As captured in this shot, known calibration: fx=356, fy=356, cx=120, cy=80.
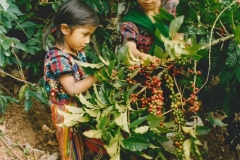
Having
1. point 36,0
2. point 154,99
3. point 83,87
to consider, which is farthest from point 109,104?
point 36,0

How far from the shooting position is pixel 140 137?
132 centimetres

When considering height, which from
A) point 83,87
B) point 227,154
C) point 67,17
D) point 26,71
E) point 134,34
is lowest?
point 227,154

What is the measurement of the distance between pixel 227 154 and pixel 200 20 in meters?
1.15

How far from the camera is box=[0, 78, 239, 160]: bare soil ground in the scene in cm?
226

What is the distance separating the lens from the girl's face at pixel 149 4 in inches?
77.4

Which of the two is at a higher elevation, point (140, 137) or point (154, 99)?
point (154, 99)

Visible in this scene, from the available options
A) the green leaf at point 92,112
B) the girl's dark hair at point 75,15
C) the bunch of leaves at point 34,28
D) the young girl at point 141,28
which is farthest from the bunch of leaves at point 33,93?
the green leaf at point 92,112

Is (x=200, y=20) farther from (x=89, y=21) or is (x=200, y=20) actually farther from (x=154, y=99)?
(x=89, y=21)

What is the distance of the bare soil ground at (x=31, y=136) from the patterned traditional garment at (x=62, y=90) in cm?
24

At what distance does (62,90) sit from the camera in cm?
182

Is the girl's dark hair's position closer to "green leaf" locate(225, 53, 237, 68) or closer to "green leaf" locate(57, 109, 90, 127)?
"green leaf" locate(57, 109, 90, 127)

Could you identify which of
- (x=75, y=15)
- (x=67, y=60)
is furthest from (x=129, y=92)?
(x=75, y=15)

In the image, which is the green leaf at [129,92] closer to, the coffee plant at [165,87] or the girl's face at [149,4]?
the coffee plant at [165,87]

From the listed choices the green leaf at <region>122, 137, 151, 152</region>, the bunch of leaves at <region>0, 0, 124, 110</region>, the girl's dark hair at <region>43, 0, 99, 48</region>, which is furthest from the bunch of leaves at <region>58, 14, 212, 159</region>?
the bunch of leaves at <region>0, 0, 124, 110</region>
